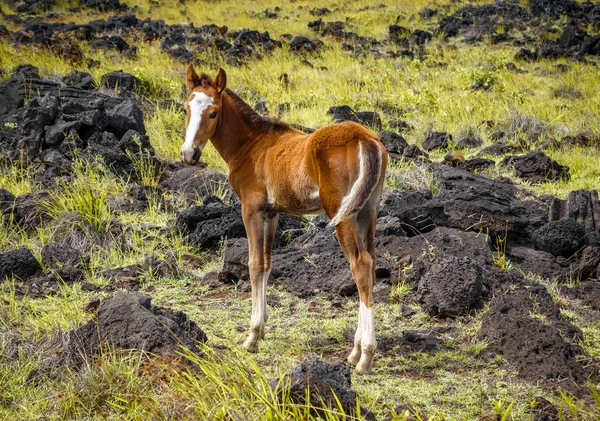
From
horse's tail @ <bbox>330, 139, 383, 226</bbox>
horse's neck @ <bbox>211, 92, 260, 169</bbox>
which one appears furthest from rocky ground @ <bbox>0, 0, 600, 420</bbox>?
horse's neck @ <bbox>211, 92, 260, 169</bbox>

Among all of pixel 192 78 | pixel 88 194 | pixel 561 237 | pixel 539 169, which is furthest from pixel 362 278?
pixel 539 169

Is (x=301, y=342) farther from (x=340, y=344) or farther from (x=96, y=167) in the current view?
(x=96, y=167)

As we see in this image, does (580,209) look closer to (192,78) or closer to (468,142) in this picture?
(468,142)

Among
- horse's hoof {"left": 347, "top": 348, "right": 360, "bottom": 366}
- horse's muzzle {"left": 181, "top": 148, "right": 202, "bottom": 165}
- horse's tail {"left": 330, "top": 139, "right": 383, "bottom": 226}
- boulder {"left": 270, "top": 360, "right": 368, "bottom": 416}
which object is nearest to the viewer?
boulder {"left": 270, "top": 360, "right": 368, "bottom": 416}

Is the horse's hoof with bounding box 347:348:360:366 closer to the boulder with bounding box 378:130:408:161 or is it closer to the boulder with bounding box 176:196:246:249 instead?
the boulder with bounding box 176:196:246:249

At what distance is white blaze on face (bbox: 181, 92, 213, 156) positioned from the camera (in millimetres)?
5611

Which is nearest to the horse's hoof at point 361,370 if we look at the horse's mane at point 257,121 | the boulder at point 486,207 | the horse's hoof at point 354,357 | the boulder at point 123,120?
Answer: the horse's hoof at point 354,357

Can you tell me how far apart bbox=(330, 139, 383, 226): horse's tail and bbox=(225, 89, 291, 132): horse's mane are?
1.31m

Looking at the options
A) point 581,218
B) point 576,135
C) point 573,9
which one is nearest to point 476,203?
point 581,218

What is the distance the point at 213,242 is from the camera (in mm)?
7906

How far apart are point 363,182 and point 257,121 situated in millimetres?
1641

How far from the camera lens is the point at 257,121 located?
616 centimetres

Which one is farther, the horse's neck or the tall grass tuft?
the tall grass tuft

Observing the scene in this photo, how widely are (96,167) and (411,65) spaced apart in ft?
33.3
